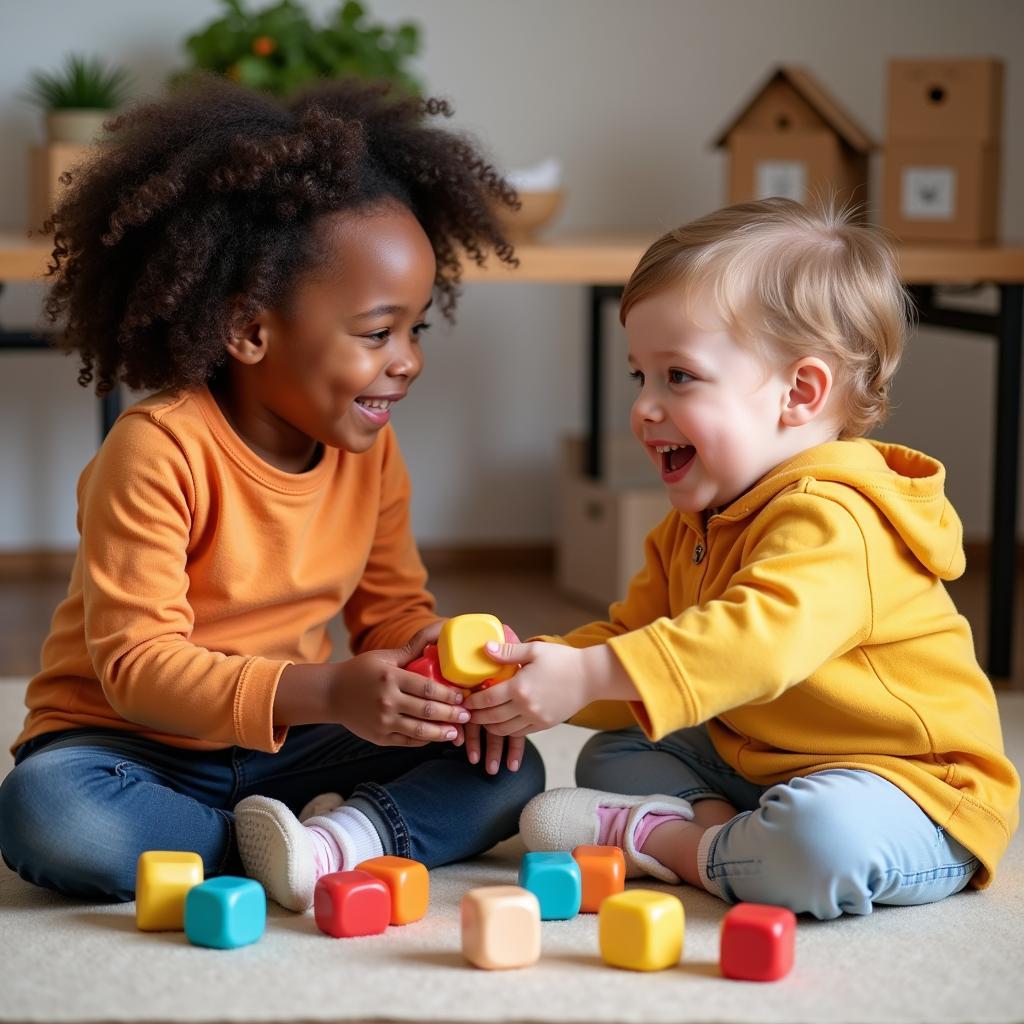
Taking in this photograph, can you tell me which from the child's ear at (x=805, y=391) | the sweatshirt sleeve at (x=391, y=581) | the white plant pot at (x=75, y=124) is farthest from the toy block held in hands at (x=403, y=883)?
the white plant pot at (x=75, y=124)

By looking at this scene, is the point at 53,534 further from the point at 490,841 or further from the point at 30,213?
the point at 490,841

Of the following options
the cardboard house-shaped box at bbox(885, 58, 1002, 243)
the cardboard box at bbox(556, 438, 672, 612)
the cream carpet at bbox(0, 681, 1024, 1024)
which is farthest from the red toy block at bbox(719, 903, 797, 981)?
the cardboard house-shaped box at bbox(885, 58, 1002, 243)

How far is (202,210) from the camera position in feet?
4.00

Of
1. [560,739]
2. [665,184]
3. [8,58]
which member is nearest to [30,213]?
[8,58]

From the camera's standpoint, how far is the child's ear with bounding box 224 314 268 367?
123 cm

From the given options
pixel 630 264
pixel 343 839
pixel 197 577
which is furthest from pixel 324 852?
pixel 630 264

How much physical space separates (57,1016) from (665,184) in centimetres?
204

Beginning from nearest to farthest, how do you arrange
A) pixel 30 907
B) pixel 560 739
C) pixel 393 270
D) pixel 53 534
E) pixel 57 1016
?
pixel 57 1016
pixel 30 907
pixel 393 270
pixel 560 739
pixel 53 534

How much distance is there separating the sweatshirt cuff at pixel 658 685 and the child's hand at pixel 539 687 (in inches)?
1.4

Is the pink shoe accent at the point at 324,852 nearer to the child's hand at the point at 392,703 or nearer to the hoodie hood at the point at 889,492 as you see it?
the child's hand at the point at 392,703

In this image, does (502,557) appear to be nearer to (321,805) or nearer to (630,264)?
(630,264)

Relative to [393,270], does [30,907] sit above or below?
below

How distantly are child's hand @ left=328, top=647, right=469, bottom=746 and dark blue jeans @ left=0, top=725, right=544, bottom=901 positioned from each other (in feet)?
0.40

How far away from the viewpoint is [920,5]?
8.75ft
